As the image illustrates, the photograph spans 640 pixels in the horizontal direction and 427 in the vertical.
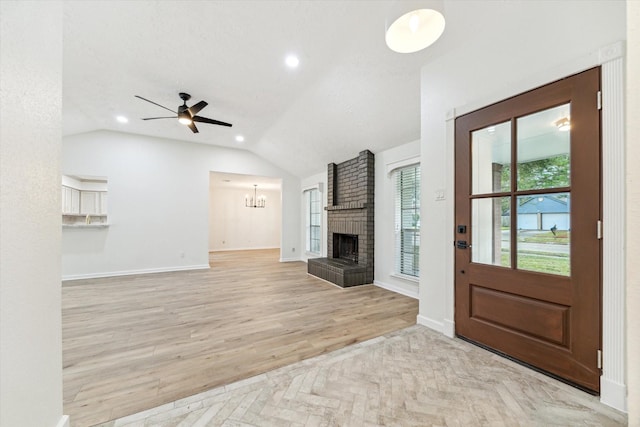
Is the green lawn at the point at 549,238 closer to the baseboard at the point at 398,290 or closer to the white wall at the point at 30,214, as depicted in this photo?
Result: the baseboard at the point at 398,290

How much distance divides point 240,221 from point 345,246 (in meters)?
5.74

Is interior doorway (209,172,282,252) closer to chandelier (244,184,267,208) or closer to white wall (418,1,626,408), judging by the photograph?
chandelier (244,184,267,208)

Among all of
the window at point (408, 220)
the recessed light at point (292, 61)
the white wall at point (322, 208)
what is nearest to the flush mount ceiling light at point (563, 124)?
the window at point (408, 220)

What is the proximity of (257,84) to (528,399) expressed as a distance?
443 cm

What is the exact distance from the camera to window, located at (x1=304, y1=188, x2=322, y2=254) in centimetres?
734

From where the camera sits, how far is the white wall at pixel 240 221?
9742 millimetres

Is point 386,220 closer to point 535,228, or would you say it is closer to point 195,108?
point 535,228

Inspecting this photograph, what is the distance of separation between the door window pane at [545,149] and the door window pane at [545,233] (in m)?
0.12

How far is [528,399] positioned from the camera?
5.42 ft

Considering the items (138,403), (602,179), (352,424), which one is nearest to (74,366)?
(138,403)

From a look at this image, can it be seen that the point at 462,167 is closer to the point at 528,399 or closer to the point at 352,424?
the point at 528,399

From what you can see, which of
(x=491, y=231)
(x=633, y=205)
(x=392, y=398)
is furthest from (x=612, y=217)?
(x=392, y=398)

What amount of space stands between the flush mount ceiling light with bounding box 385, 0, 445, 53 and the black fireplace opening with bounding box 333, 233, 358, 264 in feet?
14.6

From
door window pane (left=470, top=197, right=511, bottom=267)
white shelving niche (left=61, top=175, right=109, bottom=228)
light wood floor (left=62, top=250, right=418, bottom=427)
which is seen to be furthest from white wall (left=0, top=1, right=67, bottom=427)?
white shelving niche (left=61, top=175, right=109, bottom=228)
